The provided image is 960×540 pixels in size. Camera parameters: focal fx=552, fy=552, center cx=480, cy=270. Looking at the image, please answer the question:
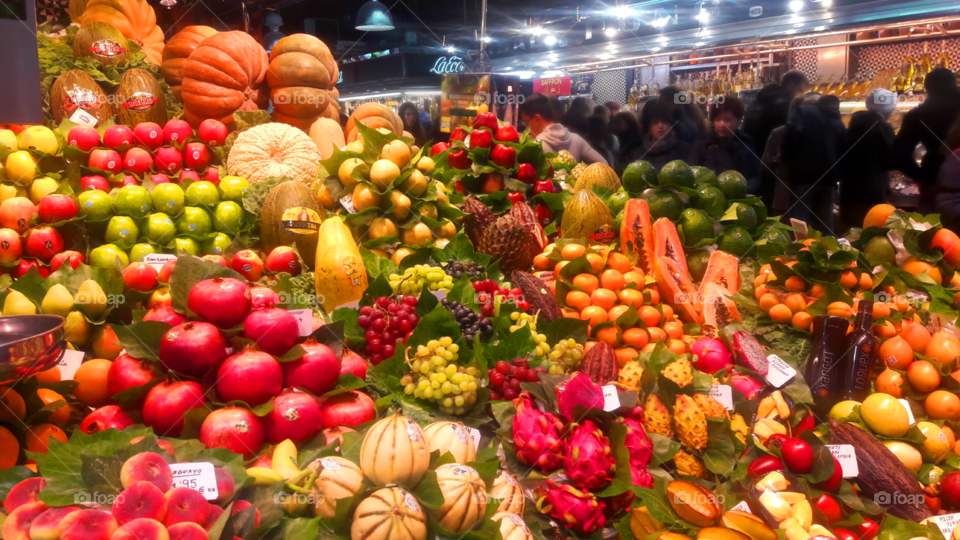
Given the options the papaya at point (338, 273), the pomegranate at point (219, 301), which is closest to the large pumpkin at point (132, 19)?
the papaya at point (338, 273)

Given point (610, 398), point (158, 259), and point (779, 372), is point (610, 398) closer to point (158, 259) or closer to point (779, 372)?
point (779, 372)

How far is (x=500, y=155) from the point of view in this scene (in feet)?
10.7

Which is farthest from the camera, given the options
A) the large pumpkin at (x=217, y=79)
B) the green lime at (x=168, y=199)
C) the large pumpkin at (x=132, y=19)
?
the large pumpkin at (x=132, y=19)

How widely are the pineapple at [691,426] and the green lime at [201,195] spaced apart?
2355 mm

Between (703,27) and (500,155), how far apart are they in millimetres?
3269

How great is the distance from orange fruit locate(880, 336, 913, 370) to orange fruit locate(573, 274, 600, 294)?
48.1 inches

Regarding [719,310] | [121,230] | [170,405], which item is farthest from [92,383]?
[719,310]

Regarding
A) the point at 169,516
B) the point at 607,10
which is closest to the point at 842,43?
the point at 607,10

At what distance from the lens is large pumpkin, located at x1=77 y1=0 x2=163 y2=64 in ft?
13.0

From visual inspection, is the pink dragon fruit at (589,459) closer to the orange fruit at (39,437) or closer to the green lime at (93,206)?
the orange fruit at (39,437)

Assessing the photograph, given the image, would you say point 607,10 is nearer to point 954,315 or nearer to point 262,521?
point 954,315

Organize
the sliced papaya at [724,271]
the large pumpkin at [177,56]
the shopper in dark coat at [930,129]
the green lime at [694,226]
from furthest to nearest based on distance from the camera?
the shopper in dark coat at [930,129] → the large pumpkin at [177,56] → the green lime at [694,226] → the sliced papaya at [724,271]

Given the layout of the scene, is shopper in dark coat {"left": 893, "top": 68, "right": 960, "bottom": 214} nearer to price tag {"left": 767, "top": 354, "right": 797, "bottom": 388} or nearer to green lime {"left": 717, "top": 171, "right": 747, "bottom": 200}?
green lime {"left": 717, "top": 171, "right": 747, "bottom": 200}

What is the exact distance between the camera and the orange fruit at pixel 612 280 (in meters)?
2.51
